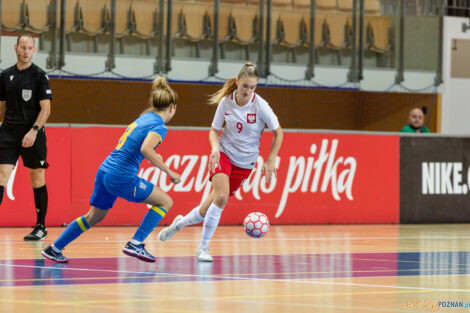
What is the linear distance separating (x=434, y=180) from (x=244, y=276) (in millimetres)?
9305

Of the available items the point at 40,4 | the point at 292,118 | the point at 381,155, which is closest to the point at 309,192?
the point at 381,155

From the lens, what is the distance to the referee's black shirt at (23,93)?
1140 cm

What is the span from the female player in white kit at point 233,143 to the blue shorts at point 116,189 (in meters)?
0.98

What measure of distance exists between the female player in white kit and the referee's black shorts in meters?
2.37

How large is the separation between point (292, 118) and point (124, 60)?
415 centimetres

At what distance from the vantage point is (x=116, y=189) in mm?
8836

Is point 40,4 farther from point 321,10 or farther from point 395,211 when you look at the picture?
point 395,211

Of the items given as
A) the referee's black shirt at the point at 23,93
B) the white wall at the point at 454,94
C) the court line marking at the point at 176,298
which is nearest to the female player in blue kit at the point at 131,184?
the court line marking at the point at 176,298

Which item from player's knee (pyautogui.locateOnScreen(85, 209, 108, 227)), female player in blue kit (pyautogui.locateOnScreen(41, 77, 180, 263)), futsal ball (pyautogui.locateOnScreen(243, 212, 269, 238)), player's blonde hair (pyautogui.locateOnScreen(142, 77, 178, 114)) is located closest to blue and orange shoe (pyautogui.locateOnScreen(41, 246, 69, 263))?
female player in blue kit (pyautogui.locateOnScreen(41, 77, 180, 263))

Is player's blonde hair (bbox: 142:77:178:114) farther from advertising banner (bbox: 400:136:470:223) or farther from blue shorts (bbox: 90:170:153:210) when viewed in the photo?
advertising banner (bbox: 400:136:470:223)

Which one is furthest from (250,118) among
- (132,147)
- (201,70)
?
(201,70)

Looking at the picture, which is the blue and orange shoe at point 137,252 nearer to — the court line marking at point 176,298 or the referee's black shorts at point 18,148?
the court line marking at point 176,298

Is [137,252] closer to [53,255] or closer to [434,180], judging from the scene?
[53,255]

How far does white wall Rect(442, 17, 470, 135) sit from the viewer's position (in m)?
25.3
